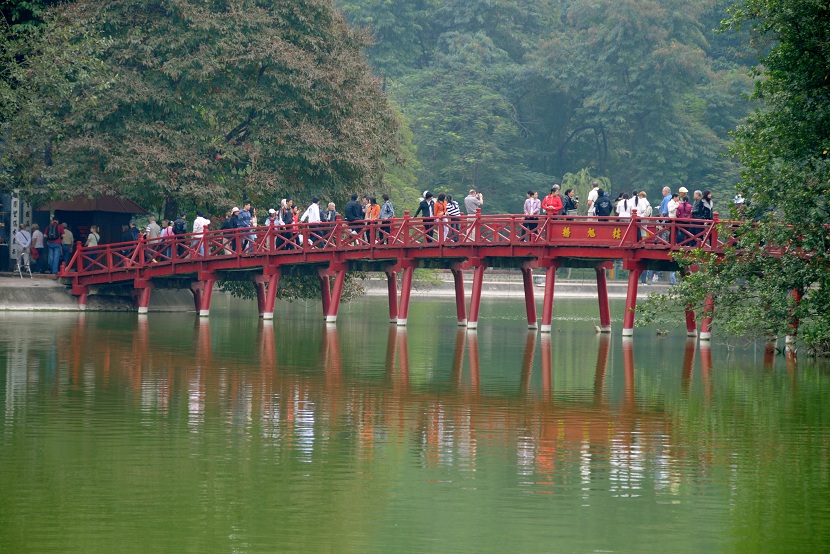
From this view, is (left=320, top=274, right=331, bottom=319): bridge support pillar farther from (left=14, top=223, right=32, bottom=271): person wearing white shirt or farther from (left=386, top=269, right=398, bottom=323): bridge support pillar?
(left=14, top=223, right=32, bottom=271): person wearing white shirt

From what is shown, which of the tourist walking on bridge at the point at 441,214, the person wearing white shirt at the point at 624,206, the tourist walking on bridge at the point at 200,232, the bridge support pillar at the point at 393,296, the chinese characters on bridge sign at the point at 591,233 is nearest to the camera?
the chinese characters on bridge sign at the point at 591,233

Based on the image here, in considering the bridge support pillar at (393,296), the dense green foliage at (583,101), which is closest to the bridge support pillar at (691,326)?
the bridge support pillar at (393,296)

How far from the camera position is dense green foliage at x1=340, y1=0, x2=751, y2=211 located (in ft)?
271

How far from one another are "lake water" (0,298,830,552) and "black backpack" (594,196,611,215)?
302 inches

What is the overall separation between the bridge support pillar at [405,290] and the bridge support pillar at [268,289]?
3319mm

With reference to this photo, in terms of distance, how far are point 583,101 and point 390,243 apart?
4978 cm

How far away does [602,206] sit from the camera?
35.8 meters

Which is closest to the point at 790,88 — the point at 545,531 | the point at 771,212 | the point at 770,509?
the point at 771,212

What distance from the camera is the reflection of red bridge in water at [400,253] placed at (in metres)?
34.3

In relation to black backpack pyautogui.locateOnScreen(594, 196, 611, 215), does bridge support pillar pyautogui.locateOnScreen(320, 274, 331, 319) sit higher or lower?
lower

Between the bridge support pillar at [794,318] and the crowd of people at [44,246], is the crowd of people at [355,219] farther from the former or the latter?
the bridge support pillar at [794,318]

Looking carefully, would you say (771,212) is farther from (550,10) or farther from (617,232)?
(550,10)

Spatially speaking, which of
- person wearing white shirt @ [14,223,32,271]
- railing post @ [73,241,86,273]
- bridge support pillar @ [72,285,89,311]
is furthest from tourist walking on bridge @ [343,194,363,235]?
person wearing white shirt @ [14,223,32,271]

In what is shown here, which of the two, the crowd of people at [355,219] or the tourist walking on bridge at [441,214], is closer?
the crowd of people at [355,219]
